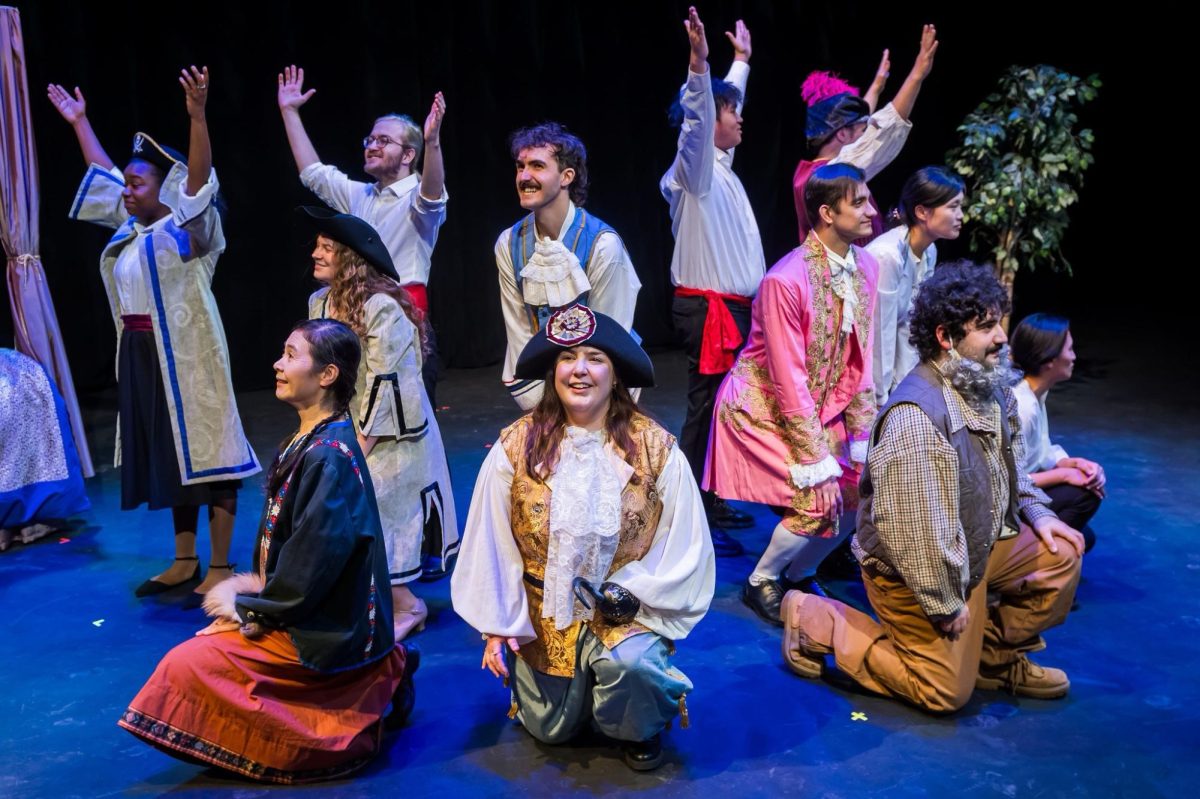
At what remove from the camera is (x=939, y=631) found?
10.1ft

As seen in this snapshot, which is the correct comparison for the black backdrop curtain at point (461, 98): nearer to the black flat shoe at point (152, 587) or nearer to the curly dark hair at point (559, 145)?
the black flat shoe at point (152, 587)

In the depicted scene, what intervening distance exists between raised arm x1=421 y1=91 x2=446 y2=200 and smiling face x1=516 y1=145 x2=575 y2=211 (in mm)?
340

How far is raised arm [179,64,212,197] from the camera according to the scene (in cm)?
362

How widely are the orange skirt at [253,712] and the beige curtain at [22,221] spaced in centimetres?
251

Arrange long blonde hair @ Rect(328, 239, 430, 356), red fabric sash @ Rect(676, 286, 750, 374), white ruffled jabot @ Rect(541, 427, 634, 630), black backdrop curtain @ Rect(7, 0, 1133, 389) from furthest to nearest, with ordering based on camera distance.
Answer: black backdrop curtain @ Rect(7, 0, 1133, 389), red fabric sash @ Rect(676, 286, 750, 374), long blonde hair @ Rect(328, 239, 430, 356), white ruffled jabot @ Rect(541, 427, 634, 630)

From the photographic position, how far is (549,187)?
11.8 feet

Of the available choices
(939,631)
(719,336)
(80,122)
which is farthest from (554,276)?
(80,122)

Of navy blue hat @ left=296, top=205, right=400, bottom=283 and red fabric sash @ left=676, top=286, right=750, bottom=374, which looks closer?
navy blue hat @ left=296, top=205, right=400, bottom=283

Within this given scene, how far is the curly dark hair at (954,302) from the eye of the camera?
304cm

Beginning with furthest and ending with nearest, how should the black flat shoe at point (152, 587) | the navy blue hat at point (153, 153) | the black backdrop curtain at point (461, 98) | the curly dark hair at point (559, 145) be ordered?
1. the black backdrop curtain at point (461, 98)
2. the black flat shoe at point (152, 587)
3. the navy blue hat at point (153, 153)
4. the curly dark hair at point (559, 145)

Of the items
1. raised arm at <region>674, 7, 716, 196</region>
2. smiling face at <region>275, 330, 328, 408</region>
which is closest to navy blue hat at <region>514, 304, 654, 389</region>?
smiling face at <region>275, 330, 328, 408</region>

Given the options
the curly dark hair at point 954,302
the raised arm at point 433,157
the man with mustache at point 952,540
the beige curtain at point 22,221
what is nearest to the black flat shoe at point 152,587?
the beige curtain at point 22,221

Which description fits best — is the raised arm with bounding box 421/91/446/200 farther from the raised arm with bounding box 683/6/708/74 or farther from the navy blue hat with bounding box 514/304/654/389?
the navy blue hat with bounding box 514/304/654/389

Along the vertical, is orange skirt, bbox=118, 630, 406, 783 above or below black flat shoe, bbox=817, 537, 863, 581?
above
